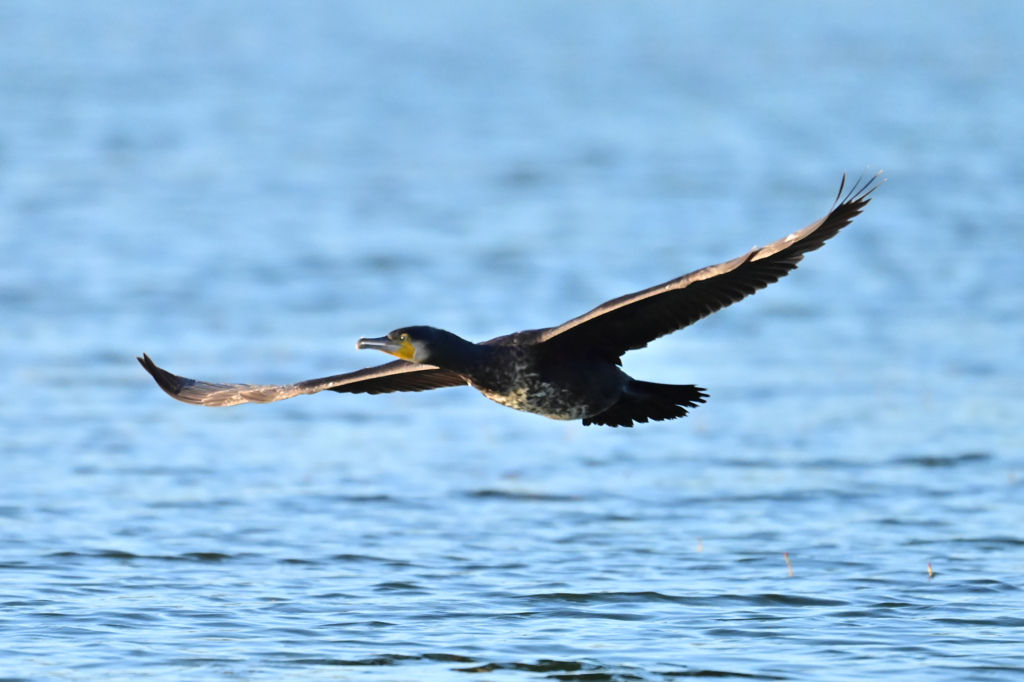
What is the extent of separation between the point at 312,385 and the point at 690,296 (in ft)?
6.06

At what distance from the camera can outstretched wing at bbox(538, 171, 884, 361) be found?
21.4 feet

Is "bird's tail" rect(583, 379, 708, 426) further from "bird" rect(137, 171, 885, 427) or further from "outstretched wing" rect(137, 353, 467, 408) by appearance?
"outstretched wing" rect(137, 353, 467, 408)

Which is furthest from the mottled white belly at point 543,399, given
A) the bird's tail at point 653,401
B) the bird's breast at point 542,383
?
the bird's tail at point 653,401

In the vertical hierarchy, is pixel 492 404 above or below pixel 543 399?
above

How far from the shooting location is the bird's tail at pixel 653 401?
7.33 meters

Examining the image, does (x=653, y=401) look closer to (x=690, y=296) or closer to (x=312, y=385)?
(x=690, y=296)

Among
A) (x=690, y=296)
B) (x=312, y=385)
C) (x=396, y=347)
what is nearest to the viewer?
(x=690, y=296)

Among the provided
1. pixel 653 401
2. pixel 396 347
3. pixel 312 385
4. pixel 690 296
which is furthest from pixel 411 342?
pixel 690 296

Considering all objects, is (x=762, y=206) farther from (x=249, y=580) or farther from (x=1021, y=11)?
(x=1021, y=11)

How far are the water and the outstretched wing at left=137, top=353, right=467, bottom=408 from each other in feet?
3.43

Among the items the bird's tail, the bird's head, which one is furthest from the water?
the bird's head

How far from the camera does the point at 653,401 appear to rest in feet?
24.3

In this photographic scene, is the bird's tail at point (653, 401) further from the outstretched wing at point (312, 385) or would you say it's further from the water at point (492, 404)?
the water at point (492, 404)

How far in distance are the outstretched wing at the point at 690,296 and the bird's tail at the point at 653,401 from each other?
0.24 meters
